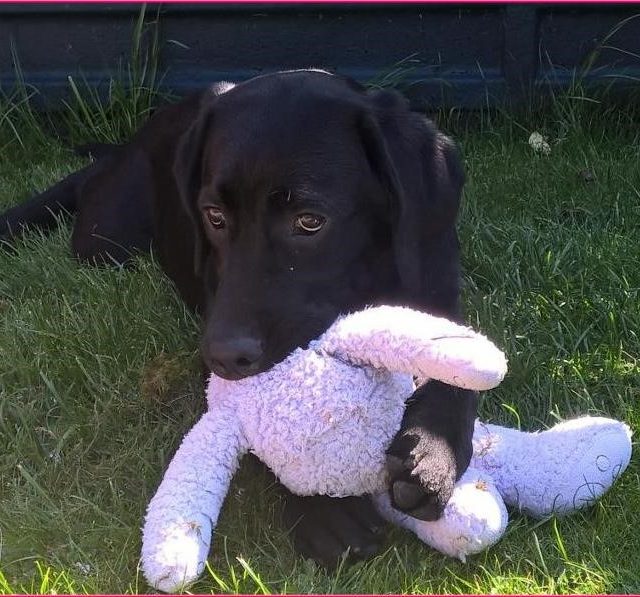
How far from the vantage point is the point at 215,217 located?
2.35 metres

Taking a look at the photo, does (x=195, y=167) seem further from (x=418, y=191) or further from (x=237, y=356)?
(x=237, y=356)

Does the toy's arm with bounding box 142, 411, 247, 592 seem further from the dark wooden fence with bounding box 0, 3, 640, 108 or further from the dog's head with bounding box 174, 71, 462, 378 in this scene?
the dark wooden fence with bounding box 0, 3, 640, 108

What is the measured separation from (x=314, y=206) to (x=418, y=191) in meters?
0.25

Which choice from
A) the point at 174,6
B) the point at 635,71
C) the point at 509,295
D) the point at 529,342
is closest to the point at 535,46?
the point at 635,71

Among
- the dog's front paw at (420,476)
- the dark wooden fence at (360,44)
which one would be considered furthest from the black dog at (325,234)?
the dark wooden fence at (360,44)

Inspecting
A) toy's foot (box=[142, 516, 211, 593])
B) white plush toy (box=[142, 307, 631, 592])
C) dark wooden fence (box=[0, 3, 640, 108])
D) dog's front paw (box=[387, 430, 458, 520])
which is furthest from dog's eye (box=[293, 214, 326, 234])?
dark wooden fence (box=[0, 3, 640, 108])

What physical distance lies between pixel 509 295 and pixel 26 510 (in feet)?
5.08

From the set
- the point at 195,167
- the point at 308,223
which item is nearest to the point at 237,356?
the point at 308,223

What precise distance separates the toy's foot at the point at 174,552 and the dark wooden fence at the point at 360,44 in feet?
10.2

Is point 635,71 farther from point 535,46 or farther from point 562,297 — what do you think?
point 562,297

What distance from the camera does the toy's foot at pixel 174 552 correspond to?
70.7 inches

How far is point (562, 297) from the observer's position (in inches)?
115

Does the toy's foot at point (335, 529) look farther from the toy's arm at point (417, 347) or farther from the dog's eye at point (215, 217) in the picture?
the dog's eye at point (215, 217)

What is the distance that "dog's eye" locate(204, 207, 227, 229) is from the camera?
2.31 m
